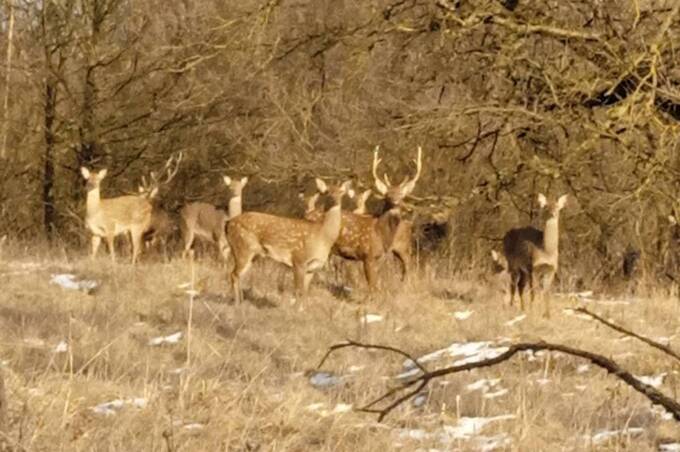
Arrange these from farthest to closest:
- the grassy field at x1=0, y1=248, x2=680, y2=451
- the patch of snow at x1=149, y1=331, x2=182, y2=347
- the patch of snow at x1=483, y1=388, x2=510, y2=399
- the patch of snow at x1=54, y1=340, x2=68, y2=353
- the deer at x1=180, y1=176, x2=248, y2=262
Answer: the deer at x1=180, y1=176, x2=248, y2=262 → the patch of snow at x1=149, y1=331, x2=182, y2=347 → the patch of snow at x1=54, y1=340, x2=68, y2=353 → the patch of snow at x1=483, y1=388, x2=510, y2=399 → the grassy field at x1=0, y1=248, x2=680, y2=451

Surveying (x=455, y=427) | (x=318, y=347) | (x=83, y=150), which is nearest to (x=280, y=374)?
(x=318, y=347)

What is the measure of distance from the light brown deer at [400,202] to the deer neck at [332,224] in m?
0.62

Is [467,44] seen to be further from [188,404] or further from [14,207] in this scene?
[14,207]

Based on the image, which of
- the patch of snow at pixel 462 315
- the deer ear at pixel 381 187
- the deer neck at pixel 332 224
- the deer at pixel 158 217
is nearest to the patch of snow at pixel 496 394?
the patch of snow at pixel 462 315

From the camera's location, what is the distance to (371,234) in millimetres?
13461

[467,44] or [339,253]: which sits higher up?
[467,44]

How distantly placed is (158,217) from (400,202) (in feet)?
17.5

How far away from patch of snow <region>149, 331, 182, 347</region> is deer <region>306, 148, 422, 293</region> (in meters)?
4.15

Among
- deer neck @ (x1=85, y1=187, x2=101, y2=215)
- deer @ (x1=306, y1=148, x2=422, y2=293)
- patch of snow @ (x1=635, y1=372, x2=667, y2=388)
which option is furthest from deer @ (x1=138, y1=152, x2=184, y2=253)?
patch of snow @ (x1=635, y1=372, x2=667, y2=388)

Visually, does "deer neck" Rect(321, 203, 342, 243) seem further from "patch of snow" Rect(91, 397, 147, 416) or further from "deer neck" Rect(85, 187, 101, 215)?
"patch of snow" Rect(91, 397, 147, 416)

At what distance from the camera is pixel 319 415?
17.7 ft

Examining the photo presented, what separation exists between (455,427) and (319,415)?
1.93ft

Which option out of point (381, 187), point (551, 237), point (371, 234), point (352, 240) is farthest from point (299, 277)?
point (551, 237)

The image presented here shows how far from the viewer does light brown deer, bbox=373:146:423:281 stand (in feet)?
44.0
